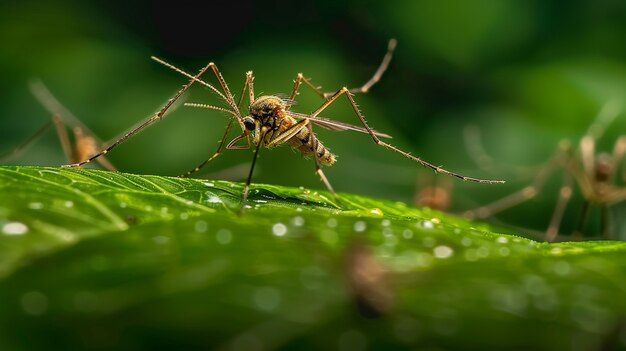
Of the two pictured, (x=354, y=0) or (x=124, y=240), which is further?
(x=354, y=0)

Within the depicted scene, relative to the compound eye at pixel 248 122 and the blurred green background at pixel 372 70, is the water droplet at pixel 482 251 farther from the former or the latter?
the blurred green background at pixel 372 70

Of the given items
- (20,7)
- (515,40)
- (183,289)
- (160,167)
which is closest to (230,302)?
(183,289)

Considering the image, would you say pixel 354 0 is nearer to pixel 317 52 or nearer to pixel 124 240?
pixel 317 52

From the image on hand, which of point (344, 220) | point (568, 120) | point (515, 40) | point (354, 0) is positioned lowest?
point (344, 220)

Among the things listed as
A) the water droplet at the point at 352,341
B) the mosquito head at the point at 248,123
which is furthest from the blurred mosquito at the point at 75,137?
the water droplet at the point at 352,341

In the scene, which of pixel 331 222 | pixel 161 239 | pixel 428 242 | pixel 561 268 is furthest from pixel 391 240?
pixel 161 239

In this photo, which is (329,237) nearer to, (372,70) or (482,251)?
(482,251)

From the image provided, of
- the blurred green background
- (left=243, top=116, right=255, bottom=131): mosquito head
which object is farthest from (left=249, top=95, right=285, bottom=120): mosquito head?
the blurred green background
